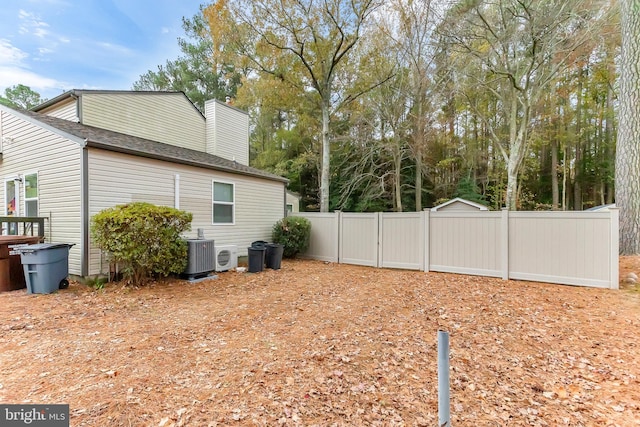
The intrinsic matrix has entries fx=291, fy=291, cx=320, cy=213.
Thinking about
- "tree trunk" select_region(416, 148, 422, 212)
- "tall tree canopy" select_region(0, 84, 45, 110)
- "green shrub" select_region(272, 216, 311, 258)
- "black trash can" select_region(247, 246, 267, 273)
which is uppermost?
"tall tree canopy" select_region(0, 84, 45, 110)

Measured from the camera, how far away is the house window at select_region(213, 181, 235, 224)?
8.23 m

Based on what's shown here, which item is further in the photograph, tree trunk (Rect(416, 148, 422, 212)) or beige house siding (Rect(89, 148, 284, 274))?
tree trunk (Rect(416, 148, 422, 212))

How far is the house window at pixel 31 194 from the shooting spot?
6809 millimetres

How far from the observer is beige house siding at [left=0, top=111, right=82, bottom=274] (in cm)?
579

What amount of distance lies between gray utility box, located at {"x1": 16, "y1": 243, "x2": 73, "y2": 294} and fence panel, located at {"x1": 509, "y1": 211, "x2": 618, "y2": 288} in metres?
8.84

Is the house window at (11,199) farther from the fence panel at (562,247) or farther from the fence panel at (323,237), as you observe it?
the fence panel at (562,247)

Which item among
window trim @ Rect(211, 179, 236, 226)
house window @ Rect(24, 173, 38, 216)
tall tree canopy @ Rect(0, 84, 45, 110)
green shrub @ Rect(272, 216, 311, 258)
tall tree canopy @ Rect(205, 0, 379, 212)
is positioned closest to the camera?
house window @ Rect(24, 173, 38, 216)

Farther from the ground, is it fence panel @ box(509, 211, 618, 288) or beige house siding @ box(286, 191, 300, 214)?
beige house siding @ box(286, 191, 300, 214)

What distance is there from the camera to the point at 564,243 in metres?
5.70

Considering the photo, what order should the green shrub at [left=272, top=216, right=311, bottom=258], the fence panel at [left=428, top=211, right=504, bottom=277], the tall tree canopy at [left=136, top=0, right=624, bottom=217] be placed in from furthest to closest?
the tall tree canopy at [left=136, top=0, right=624, bottom=217]
the green shrub at [left=272, top=216, right=311, bottom=258]
the fence panel at [left=428, top=211, right=504, bottom=277]

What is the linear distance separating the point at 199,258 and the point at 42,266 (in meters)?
2.55

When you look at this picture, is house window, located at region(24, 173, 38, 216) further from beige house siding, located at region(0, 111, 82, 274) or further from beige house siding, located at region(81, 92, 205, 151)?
beige house siding, located at region(81, 92, 205, 151)

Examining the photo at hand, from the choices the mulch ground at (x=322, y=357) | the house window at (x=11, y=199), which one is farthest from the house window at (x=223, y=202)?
the house window at (x=11, y=199)

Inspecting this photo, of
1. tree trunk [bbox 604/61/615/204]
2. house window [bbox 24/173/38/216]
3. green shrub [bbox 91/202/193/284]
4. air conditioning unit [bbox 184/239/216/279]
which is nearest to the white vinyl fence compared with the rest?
air conditioning unit [bbox 184/239/216/279]
